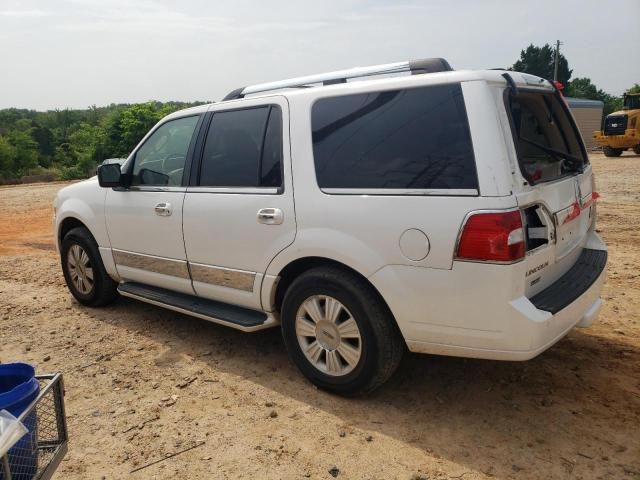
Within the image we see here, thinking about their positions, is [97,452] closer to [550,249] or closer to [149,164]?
[149,164]

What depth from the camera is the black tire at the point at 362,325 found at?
3.16 meters

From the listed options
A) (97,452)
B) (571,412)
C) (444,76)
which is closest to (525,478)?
(571,412)

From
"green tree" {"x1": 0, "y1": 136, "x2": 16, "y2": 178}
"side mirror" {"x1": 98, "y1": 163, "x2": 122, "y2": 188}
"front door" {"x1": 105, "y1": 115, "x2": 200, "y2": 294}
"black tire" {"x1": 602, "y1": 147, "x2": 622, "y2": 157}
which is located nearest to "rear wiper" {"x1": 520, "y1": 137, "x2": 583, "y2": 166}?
"front door" {"x1": 105, "y1": 115, "x2": 200, "y2": 294}

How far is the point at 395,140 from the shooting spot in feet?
10.1

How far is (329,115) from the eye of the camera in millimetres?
3396

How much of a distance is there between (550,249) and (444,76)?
1157mm

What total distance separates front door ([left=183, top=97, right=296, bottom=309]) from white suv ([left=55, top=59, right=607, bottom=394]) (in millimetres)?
12

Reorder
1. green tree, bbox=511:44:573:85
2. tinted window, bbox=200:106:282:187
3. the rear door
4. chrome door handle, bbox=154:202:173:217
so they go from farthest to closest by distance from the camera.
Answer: green tree, bbox=511:44:573:85 < chrome door handle, bbox=154:202:173:217 < tinted window, bbox=200:106:282:187 < the rear door

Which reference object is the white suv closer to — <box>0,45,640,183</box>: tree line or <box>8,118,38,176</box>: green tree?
<box>0,45,640,183</box>: tree line

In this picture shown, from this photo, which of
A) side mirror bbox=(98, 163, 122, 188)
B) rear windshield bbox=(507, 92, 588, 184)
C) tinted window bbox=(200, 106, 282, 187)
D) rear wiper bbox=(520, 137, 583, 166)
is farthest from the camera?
side mirror bbox=(98, 163, 122, 188)

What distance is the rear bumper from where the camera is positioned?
2.73 metres

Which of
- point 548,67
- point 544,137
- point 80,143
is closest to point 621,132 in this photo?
point 544,137

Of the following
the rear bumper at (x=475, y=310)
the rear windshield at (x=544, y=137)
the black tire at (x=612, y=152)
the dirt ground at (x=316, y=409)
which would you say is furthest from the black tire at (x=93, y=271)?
the black tire at (x=612, y=152)

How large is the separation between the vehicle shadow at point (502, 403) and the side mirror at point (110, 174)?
4.91 ft
